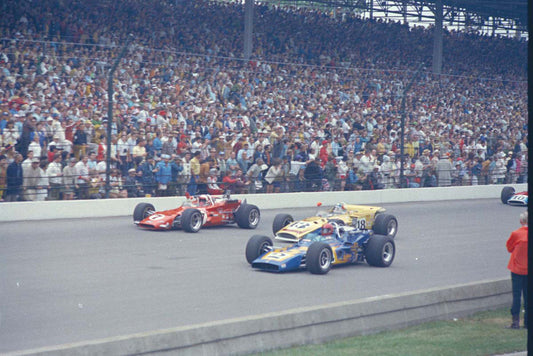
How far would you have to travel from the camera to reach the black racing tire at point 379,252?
485 inches

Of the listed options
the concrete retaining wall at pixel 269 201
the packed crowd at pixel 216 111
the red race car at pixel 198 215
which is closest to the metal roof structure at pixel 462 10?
the packed crowd at pixel 216 111

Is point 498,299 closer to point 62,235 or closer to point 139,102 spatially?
point 62,235

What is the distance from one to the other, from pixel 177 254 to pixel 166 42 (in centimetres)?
1541

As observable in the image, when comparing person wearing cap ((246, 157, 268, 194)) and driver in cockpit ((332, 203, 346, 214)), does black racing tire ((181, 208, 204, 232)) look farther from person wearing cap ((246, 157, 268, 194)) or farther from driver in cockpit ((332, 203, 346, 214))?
person wearing cap ((246, 157, 268, 194))

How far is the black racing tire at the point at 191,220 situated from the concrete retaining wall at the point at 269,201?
2898 millimetres

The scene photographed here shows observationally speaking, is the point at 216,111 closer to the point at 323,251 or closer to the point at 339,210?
the point at 339,210

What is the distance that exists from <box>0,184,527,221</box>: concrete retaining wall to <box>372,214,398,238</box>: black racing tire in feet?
17.2

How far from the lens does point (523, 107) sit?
107 feet

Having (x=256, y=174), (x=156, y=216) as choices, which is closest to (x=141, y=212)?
(x=156, y=216)

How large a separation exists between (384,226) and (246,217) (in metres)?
3.08

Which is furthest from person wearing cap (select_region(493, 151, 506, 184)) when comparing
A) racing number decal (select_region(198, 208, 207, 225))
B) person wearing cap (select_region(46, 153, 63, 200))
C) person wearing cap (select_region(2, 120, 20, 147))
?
person wearing cap (select_region(2, 120, 20, 147))

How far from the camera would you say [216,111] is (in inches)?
821

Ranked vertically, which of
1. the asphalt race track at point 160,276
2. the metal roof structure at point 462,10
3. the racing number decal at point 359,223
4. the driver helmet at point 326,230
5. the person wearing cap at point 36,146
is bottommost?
the asphalt race track at point 160,276

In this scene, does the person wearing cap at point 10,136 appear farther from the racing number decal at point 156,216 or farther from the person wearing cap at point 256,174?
the person wearing cap at point 256,174
